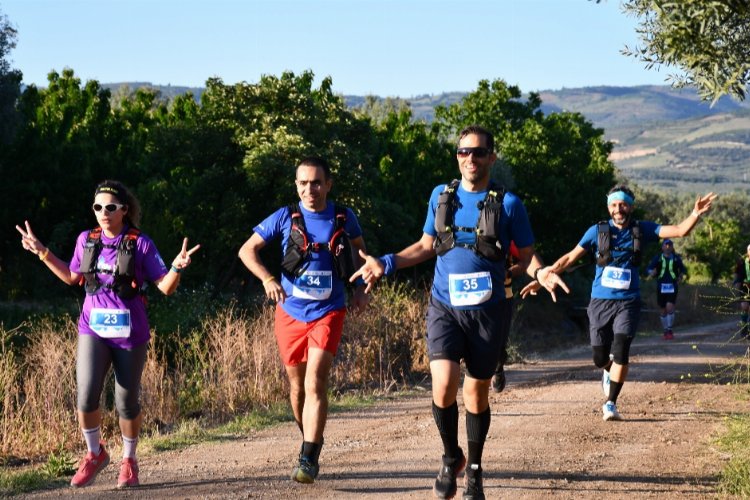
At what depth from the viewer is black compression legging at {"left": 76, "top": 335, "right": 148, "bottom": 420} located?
6949mm

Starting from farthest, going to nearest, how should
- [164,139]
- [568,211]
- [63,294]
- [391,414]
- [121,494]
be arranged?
[568,211] → [63,294] → [164,139] → [391,414] → [121,494]

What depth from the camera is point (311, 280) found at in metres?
7.15

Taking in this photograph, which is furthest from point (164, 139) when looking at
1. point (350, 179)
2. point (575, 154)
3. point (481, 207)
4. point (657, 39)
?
point (575, 154)

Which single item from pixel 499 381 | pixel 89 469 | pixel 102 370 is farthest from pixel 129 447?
pixel 499 381

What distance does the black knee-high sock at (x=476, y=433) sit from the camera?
6.70 metres

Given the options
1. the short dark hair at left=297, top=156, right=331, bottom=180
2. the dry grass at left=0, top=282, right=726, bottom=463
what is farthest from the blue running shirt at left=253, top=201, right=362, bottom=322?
the dry grass at left=0, top=282, right=726, bottom=463

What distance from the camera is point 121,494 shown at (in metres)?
7.04

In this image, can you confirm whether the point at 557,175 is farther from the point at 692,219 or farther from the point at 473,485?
the point at 473,485

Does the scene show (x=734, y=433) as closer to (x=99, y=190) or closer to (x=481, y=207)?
(x=481, y=207)

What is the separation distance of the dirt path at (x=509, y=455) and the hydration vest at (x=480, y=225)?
5.47ft

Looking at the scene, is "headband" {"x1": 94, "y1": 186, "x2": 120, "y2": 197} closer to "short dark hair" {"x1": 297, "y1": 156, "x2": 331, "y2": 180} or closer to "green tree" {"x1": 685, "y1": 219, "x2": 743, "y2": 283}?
"short dark hair" {"x1": 297, "y1": 156, "x2": 331, "y2": 180}

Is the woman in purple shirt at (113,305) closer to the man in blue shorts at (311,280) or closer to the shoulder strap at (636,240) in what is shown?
Answer: the man in blue shorts at (311,280)

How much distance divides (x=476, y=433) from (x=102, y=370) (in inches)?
95.7

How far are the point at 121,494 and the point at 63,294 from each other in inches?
929
